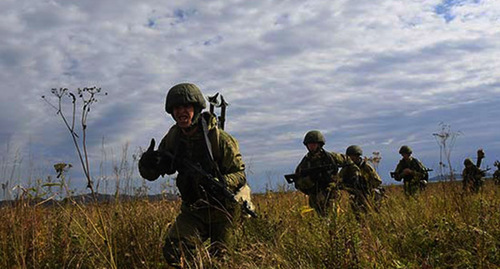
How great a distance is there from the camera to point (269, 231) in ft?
15.5

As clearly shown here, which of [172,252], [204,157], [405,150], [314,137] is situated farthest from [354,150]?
[172,252]

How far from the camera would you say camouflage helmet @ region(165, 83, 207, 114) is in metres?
3.92

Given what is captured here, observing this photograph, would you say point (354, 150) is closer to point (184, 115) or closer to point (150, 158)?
point (184, 115)

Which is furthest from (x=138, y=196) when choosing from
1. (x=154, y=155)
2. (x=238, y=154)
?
(x=238, y=154)

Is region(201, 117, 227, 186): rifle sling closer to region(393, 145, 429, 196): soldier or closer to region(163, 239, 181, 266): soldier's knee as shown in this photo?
region(163, 239, 181, 266): soldier's knee

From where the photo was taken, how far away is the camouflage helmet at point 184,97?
3916 millimetres

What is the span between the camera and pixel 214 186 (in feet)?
12.0

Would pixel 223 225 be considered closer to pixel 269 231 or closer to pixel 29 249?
pixel 269 231

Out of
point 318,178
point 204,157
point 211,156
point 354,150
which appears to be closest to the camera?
point 211,156

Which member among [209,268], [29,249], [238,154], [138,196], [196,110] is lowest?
[209,268]

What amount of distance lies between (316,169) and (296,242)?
12.5 ft

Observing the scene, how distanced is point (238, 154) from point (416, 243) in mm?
1660

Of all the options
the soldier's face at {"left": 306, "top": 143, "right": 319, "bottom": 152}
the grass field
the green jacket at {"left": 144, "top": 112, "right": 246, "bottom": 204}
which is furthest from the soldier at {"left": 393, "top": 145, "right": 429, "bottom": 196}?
the green jacket at {"left": 144, "top": 112, "right": 246, "bottom": 204}

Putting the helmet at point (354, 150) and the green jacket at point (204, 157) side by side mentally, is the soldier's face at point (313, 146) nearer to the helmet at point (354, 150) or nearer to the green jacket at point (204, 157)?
the helmet at point (354, 150)
